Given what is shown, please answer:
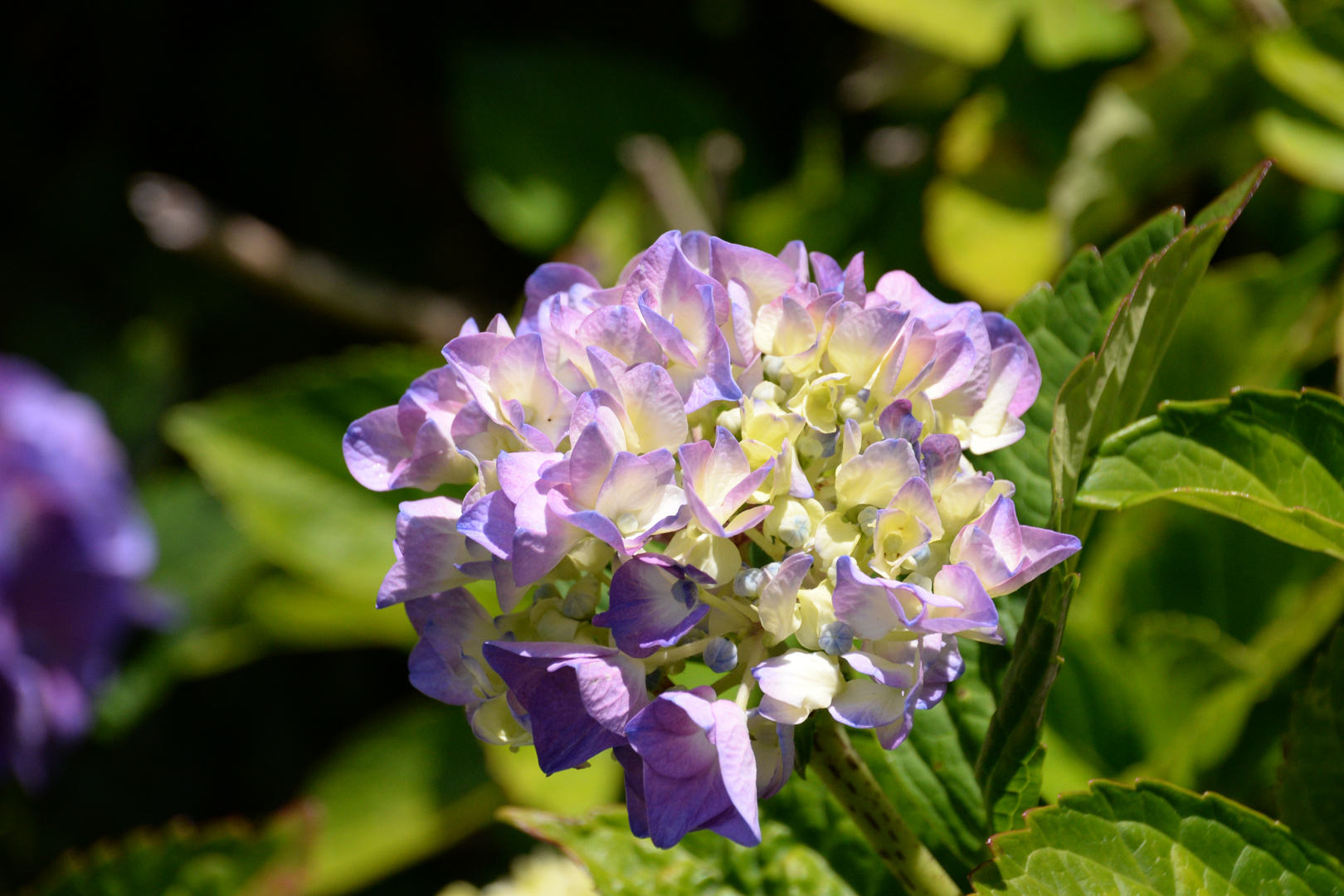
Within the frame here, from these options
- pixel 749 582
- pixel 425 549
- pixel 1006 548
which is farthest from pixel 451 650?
pixel 1006 548

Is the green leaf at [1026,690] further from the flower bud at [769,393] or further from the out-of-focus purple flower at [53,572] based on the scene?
the out-of-focus purple flower at [53,572]

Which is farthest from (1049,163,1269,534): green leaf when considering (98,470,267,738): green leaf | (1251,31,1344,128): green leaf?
(98,470,267,738): green leaf

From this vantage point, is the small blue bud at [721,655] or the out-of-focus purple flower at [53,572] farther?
the out-of-focus purple flower at [53,572]

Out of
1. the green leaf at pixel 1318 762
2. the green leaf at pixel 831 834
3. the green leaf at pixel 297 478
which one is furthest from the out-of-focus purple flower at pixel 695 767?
the green leaf at pixel 297 478

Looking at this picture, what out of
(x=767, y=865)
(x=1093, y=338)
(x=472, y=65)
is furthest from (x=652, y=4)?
(x=767, y=865)

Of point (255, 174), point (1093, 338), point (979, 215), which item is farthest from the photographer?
point (255, 174)

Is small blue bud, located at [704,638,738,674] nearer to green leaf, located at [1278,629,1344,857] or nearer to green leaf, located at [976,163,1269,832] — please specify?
green leaf, located at [976,163,1269,832]

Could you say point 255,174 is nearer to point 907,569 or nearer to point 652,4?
point 652,4
